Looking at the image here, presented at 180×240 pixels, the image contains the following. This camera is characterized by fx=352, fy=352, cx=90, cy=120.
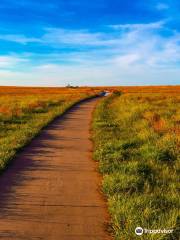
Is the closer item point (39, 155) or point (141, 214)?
point (141, 214)

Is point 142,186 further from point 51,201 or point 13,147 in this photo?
point 13,147

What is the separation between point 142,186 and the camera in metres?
6.26

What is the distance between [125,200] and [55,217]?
1118 mm

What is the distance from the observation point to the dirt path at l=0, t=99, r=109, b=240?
4562 millimetres

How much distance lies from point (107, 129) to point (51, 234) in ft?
30.8

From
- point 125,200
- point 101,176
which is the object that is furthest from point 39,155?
point 125,200

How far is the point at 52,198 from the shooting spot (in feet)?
18.8

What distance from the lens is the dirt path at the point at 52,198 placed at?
15.0 feet

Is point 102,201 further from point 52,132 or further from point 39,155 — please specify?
point 52,132

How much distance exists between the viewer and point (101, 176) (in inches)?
280

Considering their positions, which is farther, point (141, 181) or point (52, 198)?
point (141, 181)

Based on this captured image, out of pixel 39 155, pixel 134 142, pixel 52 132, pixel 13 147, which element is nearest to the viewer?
pixel 39 155

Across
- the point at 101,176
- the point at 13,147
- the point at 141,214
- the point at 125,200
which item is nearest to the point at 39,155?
the point at 13,147

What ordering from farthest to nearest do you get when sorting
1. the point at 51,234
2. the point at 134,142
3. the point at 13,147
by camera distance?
1. the point at 134,142
2. the point at 13,147
3. the point at 51,234
